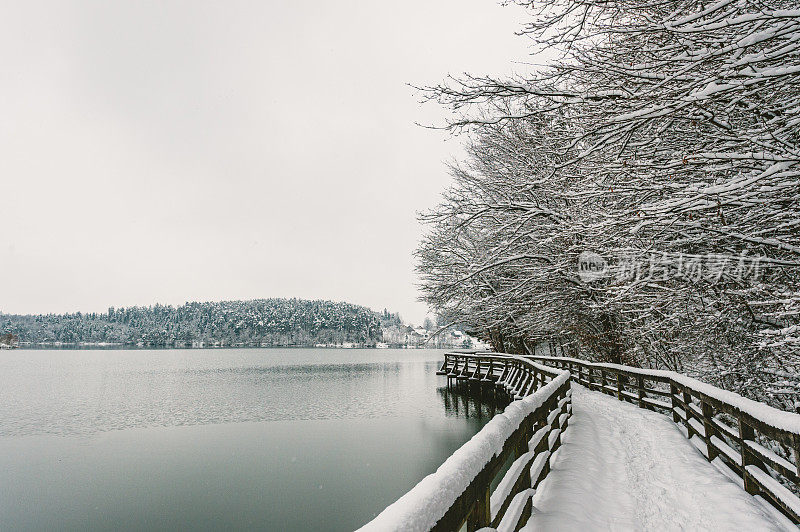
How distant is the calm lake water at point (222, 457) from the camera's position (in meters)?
11.9

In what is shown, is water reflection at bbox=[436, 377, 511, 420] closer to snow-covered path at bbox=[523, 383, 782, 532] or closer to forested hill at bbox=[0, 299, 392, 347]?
snow-covered path at bbox=[523, 383, 782, 532]

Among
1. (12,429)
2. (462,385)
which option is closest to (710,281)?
(462,385)

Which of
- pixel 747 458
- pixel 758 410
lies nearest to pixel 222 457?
pixel 747 458

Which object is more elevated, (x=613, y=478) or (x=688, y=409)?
(x=688, y=409)

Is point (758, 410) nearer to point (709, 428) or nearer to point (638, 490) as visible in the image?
point (638, 490)

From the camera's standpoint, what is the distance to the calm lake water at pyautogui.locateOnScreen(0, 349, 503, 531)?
1190cm

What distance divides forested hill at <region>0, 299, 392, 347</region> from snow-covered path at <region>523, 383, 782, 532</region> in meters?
175

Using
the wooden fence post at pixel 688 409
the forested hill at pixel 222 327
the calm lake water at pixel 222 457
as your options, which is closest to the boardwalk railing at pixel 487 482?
the wooden fence post at pixel 688 409

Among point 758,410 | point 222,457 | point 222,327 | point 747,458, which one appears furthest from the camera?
point 222,327

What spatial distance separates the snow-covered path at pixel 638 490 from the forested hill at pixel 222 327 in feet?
574

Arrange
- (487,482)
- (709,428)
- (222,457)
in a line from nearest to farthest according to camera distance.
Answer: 1. (487,482)
2. (709,428)
3. (222,457)

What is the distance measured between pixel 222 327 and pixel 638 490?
182 meters

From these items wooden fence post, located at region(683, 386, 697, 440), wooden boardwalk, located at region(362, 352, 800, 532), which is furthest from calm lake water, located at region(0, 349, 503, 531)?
wooden fence post, located at region(683, 386, 697, 440)

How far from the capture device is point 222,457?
16828mm
